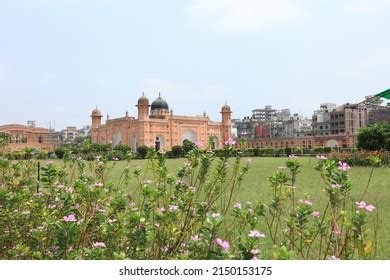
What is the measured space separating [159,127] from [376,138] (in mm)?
22905

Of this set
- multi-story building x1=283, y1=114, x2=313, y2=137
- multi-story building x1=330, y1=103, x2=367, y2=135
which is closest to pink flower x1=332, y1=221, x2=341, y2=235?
multi-story building x1=330, y1=103, x2=367, y2=135

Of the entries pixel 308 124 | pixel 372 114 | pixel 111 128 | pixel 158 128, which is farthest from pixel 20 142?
pixel 308 124

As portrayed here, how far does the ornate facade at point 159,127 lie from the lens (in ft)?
120

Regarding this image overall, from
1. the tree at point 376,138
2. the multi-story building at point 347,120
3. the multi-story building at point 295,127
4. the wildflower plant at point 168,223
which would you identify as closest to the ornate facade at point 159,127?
the multi-story building at point 347,120

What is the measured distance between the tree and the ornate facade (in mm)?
16357

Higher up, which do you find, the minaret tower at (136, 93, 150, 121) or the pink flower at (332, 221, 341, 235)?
the minaret tower at (136, 93, 150, 121)

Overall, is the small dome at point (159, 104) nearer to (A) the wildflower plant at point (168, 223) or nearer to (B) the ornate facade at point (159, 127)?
(B) the ornate facade at point (159, 127)

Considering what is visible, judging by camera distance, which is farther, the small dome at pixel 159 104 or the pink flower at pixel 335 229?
the small dome at pixel 159 104

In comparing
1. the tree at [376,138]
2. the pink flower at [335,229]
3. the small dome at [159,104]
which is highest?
the small dome at [159,104]

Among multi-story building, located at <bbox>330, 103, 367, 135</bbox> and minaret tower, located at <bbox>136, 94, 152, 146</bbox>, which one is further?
multi-story building, located at <bbox>330, 103, 367, 135</bbox>

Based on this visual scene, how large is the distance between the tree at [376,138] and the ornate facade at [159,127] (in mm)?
16357

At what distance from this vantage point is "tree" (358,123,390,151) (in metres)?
17.5

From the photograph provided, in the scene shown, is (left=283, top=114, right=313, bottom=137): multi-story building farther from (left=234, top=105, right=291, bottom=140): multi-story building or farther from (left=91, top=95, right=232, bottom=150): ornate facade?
(left=91, top=95, right=232, bottom=150): ornate facade

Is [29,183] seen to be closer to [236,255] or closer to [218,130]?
[236,255]
